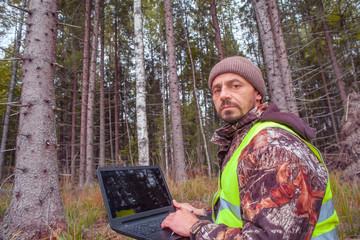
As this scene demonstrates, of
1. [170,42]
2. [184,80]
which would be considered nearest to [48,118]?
[170,42]

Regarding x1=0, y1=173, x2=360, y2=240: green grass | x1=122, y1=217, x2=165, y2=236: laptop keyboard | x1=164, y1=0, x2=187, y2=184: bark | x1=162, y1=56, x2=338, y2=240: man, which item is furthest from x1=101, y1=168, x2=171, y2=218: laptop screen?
x1=164, y1=0, x2=187, y2=184: bark

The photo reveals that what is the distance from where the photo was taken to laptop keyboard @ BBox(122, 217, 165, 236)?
1.46m

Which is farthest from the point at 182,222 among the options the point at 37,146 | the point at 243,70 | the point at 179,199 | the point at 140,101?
the point at 140,101

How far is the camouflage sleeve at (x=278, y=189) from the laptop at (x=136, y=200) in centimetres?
63

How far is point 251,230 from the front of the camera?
0.89m

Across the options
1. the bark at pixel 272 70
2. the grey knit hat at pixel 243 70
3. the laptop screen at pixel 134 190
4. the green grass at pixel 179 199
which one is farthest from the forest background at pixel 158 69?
the grey knit hat at pixel 243 70

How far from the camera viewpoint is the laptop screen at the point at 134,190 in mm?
1728

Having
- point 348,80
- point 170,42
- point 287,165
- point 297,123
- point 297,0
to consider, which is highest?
point 297,0

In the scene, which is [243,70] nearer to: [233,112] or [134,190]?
[233,112]

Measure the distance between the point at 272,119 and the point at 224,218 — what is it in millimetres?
583

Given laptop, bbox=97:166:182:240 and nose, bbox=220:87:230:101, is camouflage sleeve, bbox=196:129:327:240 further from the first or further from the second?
laptop, bbox=97:166:182:240

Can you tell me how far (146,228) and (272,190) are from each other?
3.33ft

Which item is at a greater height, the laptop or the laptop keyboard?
the laptop

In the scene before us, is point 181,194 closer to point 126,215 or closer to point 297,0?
point 126,215
